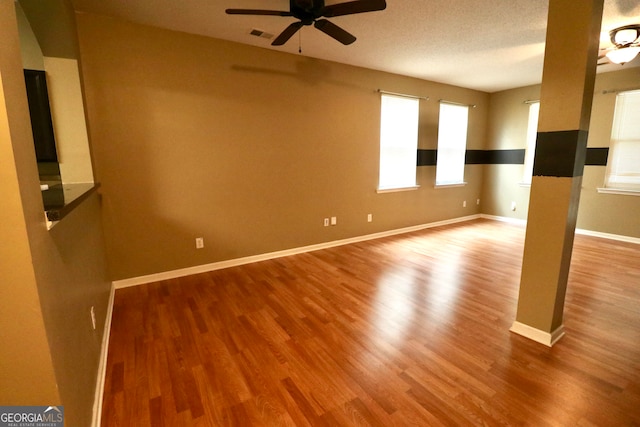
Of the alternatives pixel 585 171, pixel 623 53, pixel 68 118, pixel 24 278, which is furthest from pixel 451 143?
pixel 24 278

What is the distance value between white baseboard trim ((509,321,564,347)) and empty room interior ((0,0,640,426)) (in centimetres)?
2

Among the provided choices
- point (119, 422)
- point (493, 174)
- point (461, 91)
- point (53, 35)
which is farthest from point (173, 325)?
point (493, 174)

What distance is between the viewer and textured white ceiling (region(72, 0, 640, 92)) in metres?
2.55

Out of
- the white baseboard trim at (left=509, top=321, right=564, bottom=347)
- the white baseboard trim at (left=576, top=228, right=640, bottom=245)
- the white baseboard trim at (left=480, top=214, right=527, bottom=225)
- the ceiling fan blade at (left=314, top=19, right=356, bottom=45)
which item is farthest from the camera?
the white baseboard trim at (left=480, top=214, right=527, bottom=225)

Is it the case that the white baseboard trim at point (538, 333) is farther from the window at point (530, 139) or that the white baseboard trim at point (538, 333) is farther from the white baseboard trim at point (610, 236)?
the window at point (530, 139)

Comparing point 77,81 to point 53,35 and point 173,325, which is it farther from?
point 173,325

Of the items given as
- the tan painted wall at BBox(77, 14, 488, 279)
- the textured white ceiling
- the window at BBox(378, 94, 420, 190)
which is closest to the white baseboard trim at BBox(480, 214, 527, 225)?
the window at BBox(378, 94, 420, 190)

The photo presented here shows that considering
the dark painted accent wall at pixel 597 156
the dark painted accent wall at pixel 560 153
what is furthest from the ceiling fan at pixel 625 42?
the dark painted accent wall at pixel 597 156

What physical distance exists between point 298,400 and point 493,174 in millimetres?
6505

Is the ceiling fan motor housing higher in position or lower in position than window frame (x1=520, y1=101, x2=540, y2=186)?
higher

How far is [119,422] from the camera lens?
147cm

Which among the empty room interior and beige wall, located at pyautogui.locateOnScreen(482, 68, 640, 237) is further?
beige wall, located at pyautogui.locateOnScreen(482, 68, 640, 237)

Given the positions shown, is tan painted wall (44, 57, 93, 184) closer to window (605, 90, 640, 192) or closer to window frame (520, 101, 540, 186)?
window frame (520, 101, 540, 186)

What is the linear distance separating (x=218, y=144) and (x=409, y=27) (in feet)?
7.99
